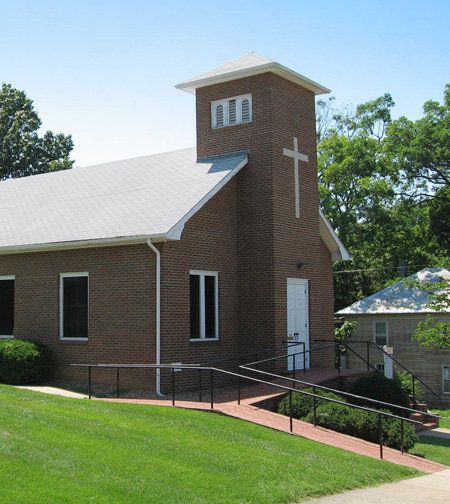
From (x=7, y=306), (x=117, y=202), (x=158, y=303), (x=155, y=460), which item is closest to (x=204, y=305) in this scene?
(x=158, y=303)

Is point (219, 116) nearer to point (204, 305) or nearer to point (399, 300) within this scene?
point (204, 305)

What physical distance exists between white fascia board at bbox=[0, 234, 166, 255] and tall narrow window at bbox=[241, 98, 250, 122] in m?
5.50

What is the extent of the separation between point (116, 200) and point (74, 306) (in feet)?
11.0

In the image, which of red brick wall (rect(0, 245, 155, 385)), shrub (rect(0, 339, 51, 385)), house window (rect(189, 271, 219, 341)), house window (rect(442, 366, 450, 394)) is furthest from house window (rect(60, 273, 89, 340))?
house window (rect(442, 366, 450, 394))

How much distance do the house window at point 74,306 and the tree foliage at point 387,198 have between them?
21232 mm

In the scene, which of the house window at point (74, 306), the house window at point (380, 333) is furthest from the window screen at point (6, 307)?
the house window at point (380, 333)

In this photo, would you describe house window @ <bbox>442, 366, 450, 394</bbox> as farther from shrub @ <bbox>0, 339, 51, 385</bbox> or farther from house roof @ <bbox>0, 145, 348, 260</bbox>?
shrub @ <bbox>0, 339, 51, 385</bbox>

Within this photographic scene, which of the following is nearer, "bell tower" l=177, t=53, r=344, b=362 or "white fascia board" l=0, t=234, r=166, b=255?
"white fascia board" l=0, t=234, r=166, b=255

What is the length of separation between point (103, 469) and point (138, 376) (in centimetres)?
857

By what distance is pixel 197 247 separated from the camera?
1933 cm

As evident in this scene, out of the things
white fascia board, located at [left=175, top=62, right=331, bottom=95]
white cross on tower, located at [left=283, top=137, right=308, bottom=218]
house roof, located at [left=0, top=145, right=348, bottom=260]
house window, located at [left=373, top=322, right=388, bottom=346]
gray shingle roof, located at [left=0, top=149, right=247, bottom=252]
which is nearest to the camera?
house roof, located at [left=0, top=145, right=348, bottom=260]

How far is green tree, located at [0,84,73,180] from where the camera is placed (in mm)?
47969

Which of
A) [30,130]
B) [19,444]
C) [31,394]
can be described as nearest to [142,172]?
[31,394]

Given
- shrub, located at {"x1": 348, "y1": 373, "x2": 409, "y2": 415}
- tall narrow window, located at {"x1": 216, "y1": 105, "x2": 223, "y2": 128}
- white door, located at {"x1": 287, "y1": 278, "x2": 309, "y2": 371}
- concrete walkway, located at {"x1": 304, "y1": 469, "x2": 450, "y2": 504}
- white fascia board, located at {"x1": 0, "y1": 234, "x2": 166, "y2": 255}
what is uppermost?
tall narrow window, located at {"x1": 216, "y1": 105, "x2": 223, "y2": 128}
